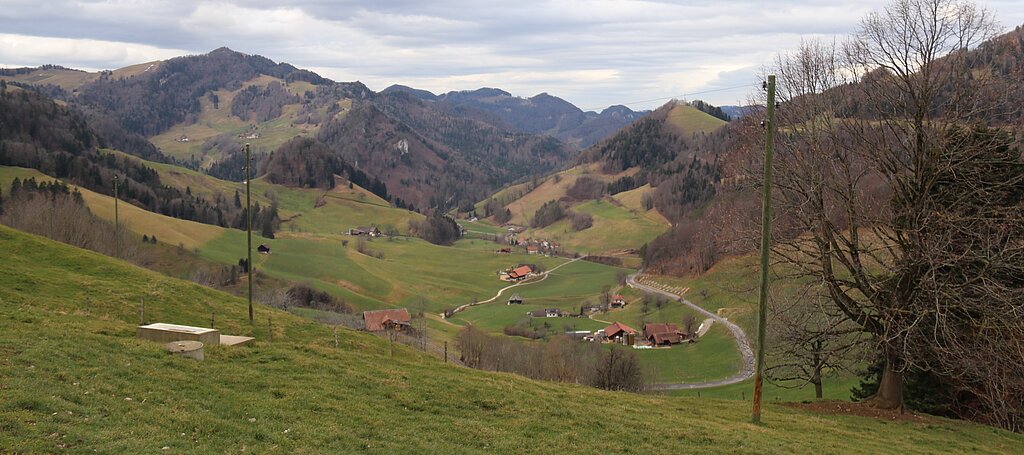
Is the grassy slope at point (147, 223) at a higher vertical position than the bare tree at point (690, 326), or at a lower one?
higher

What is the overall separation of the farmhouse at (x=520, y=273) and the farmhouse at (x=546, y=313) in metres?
43.2

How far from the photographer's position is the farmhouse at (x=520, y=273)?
164250 mm

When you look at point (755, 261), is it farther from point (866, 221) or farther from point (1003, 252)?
point (1003, 252)

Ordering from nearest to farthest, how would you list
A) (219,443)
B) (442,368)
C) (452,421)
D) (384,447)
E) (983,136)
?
1. (219,443)
2. (384,447)
3. (452,421)
4. (983,136)
5. (442,368)

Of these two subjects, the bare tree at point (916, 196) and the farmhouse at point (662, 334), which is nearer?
the bare tree at point (916, 196)

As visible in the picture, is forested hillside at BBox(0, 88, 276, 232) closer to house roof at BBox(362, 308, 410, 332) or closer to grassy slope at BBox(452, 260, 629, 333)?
grassy slope at BBox(452, 260, 629, 333)

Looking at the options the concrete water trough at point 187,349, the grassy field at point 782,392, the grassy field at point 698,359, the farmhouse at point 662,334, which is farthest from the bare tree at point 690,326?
the concrete water trough at point 187,349

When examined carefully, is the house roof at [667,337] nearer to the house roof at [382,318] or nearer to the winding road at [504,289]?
the house roof at [382,318]

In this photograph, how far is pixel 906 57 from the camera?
21.4 m

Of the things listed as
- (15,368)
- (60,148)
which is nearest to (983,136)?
(15,368)

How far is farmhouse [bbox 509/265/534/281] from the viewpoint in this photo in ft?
539

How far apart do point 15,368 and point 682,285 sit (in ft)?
410

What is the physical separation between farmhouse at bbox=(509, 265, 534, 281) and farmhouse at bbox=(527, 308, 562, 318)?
43158mm

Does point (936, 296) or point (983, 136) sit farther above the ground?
point (983, 136)
